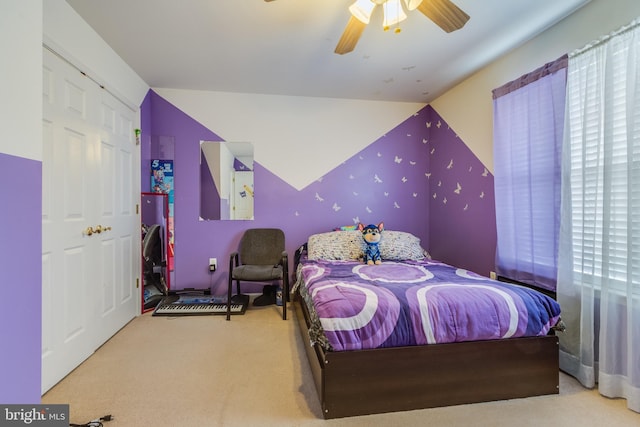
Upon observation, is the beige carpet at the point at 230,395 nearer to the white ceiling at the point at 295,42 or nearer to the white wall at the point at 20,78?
the white wall at the point at 20,78

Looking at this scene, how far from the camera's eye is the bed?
4.95ft

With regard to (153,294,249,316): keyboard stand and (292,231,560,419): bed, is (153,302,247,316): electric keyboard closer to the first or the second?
(153,294,249,316): keyboard stand

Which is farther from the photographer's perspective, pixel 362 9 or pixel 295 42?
pixel 295 42

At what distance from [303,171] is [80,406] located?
2.74m

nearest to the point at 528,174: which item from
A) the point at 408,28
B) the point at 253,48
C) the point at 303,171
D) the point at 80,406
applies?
the point at 408,28

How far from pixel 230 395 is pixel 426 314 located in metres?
1.26

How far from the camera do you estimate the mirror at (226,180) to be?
3.35 metres

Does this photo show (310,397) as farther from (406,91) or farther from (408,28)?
(406,91)

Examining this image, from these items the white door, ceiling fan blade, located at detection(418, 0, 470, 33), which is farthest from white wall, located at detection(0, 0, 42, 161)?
ceiling fan blade, located at detection(418, 0, 470, 33)

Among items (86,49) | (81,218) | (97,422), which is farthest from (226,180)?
(97,422)

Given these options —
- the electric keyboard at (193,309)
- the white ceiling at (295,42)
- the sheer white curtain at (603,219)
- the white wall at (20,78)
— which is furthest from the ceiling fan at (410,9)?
the electric keyboard at (193,309)

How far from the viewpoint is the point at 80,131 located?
2045 mm

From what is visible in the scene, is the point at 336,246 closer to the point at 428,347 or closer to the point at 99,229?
the point at 428,347

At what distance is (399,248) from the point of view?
121 inches
